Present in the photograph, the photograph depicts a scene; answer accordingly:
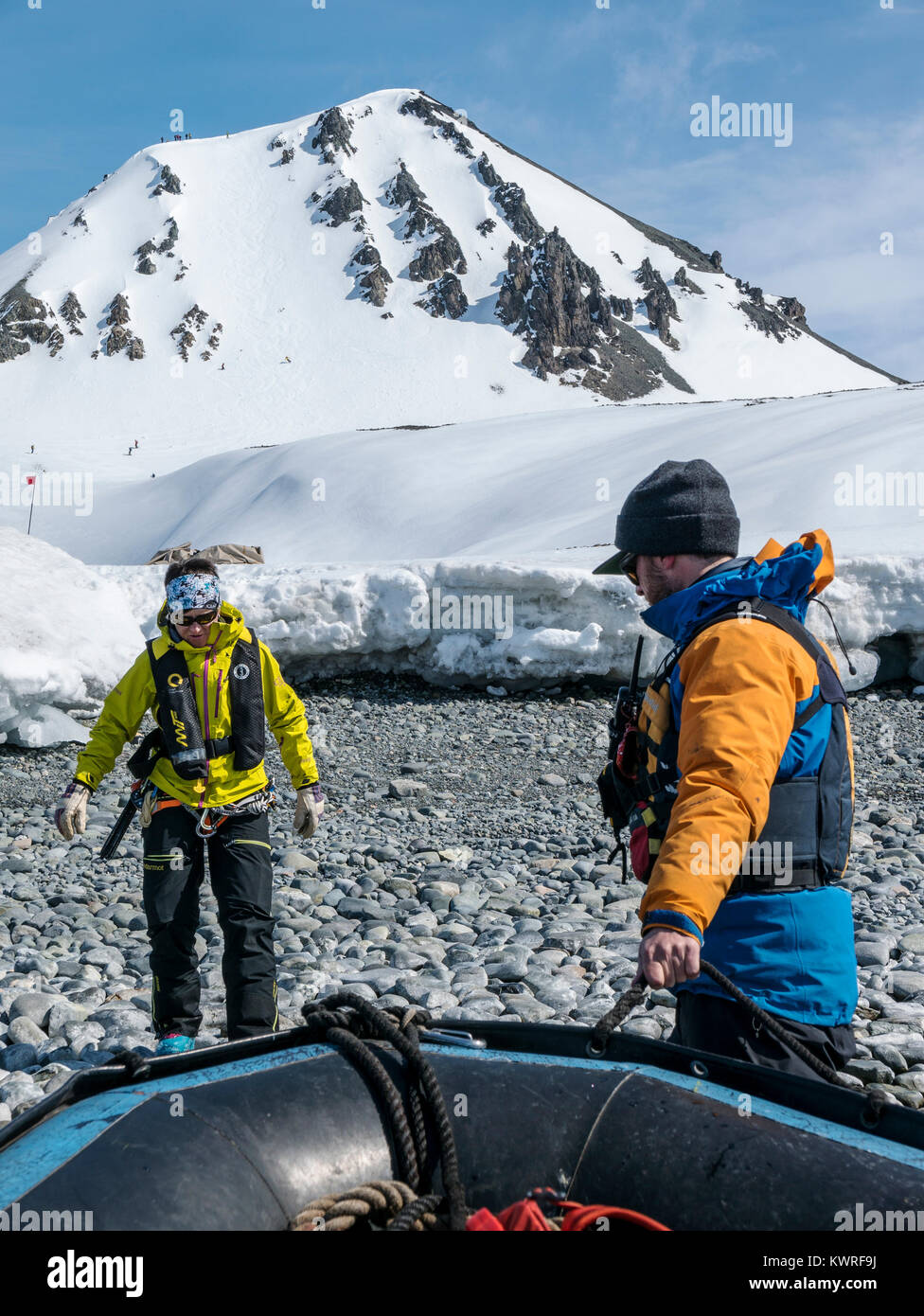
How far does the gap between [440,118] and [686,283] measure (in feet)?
142

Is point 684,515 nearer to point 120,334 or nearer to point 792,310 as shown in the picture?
point 120,334

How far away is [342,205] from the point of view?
4316 inches

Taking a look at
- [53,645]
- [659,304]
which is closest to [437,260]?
[659,304]

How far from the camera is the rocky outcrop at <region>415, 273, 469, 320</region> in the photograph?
96.8 m

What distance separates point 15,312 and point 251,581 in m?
91.1

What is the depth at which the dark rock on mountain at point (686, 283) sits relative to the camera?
109 metres

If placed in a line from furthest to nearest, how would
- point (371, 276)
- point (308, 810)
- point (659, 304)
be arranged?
1. point (659, 304)
2. point (371, 276)
3. point (308, 810)

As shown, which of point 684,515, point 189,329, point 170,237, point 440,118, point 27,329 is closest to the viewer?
point 684,515

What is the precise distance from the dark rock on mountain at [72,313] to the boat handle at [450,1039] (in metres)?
97.9

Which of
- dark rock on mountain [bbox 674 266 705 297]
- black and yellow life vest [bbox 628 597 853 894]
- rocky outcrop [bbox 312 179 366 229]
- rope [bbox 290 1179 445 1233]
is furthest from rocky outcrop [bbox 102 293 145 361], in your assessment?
rope [bbox 290 1179 445 1233]

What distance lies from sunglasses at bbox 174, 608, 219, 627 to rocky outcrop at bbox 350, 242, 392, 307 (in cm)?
9767

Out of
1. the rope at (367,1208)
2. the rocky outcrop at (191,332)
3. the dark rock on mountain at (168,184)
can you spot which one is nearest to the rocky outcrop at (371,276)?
the rocky outcrop at (191,332)

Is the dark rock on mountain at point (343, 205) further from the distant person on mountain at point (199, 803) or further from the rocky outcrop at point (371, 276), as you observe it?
the distant person on mountain at point (199, 803)

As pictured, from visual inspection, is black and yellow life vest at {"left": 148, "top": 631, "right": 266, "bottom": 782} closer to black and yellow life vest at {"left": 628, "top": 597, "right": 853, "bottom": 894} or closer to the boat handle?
the boat handle
